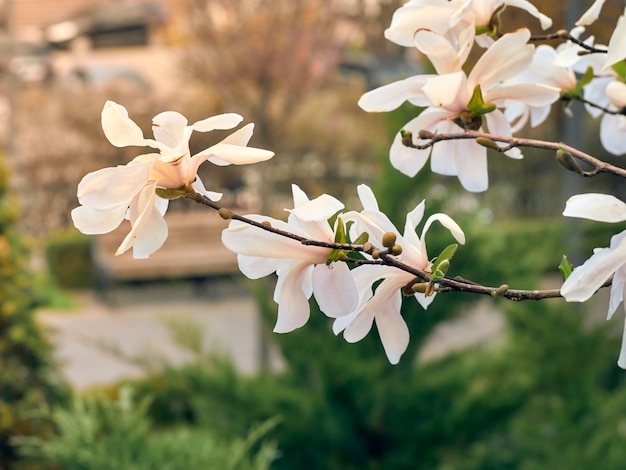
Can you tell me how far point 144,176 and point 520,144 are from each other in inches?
12.5

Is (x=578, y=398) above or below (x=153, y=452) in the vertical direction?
below

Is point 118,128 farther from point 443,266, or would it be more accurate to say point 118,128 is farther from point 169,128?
point 443,266

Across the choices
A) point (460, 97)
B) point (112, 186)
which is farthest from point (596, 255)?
point (112, 186)

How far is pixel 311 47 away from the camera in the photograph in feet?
30.7

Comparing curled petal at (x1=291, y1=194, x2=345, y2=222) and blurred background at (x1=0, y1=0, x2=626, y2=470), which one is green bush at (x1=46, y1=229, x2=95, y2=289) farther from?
curled petal at (x1=291, y1=194, x2=345, y2=222)

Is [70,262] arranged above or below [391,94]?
below

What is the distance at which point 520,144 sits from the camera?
32.9 inches

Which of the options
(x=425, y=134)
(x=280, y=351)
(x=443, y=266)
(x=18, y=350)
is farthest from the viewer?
(x=18, y=350)

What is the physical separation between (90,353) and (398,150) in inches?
254

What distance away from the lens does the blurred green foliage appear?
3.27 m

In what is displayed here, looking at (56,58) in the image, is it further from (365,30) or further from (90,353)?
(90,353)

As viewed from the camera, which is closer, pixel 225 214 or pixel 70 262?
pixel 225 214

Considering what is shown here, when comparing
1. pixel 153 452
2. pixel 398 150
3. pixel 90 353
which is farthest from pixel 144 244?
pixel 90 353

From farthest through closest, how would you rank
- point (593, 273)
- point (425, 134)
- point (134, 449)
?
point (134, 449) → point (425, 134) → point (593, 273)
